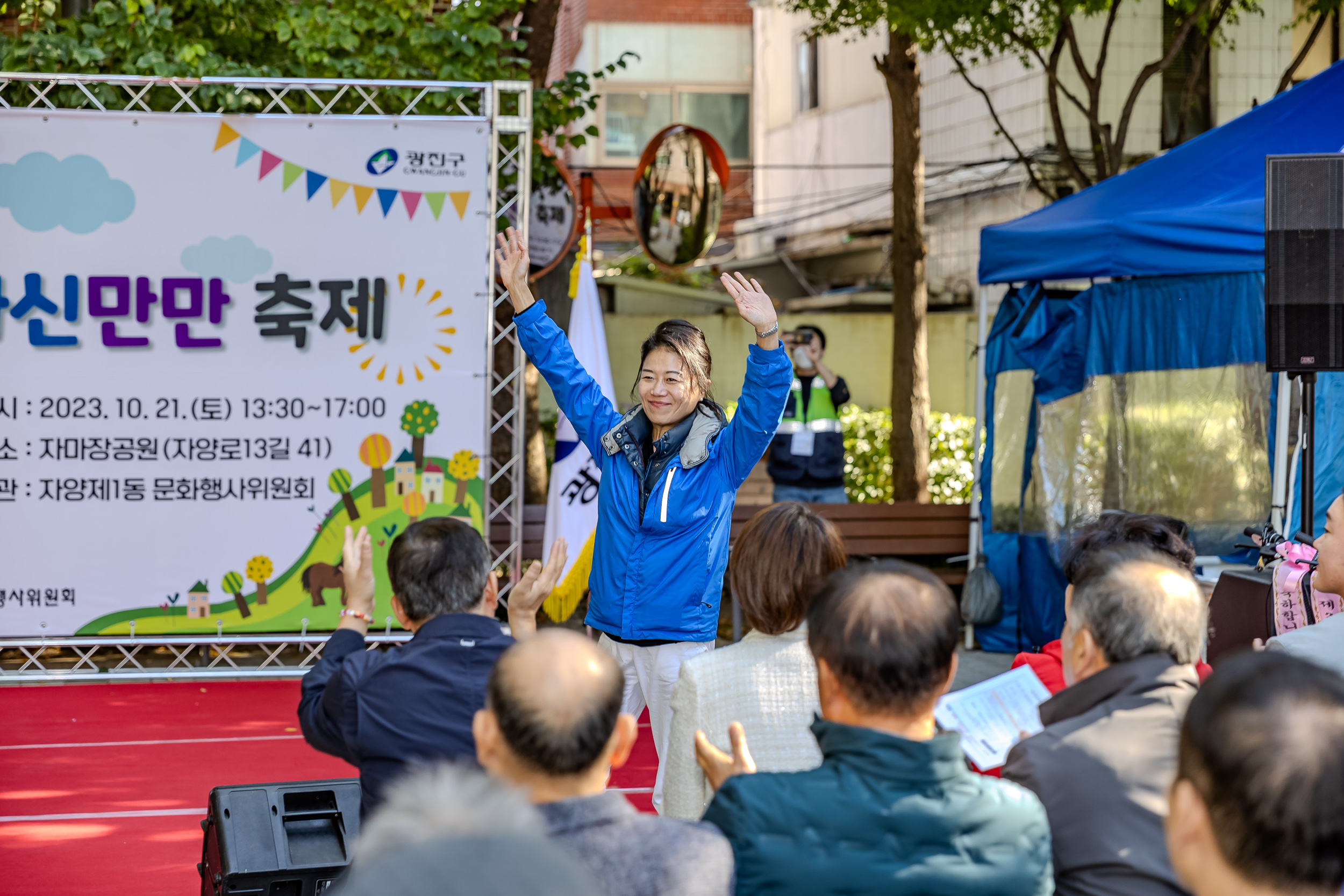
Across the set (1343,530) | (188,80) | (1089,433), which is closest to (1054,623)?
(1089,433)

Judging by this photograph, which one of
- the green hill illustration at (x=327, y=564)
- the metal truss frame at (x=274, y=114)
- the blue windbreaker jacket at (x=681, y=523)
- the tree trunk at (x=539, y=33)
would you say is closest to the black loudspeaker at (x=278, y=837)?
the blue windbreaker jacket at (x=681, y=523)

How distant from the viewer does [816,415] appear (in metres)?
8.19

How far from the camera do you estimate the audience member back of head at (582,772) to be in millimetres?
1795

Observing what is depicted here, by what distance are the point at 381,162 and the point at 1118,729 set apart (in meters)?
5.35

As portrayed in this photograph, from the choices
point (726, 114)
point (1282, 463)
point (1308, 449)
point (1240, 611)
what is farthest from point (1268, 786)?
point (726, 114)

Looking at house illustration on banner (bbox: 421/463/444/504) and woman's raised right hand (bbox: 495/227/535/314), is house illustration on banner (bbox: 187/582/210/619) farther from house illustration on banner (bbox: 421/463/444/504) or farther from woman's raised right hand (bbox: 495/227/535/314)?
woman's raised right hand (bbox: 495/227/535/314)

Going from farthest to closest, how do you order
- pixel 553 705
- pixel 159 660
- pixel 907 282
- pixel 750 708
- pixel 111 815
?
pixel 907 282 < pixel 159 660 < pixel 111 815 < pixel 750 708 < pixel 553 705

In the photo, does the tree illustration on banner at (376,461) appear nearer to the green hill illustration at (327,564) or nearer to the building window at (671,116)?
the green hill illustration at (327,564)

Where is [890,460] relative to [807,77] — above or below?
below

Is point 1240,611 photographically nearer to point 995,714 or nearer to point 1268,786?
point 995,714

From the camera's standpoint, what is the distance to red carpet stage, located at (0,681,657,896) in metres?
4.25

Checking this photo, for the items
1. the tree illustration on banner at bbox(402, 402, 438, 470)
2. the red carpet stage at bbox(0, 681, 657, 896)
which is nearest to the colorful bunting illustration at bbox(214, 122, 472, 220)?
the tree illustration on banner at bbox(402, 402, 438, 470)

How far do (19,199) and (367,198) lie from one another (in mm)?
1671

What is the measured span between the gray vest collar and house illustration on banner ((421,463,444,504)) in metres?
2.77
